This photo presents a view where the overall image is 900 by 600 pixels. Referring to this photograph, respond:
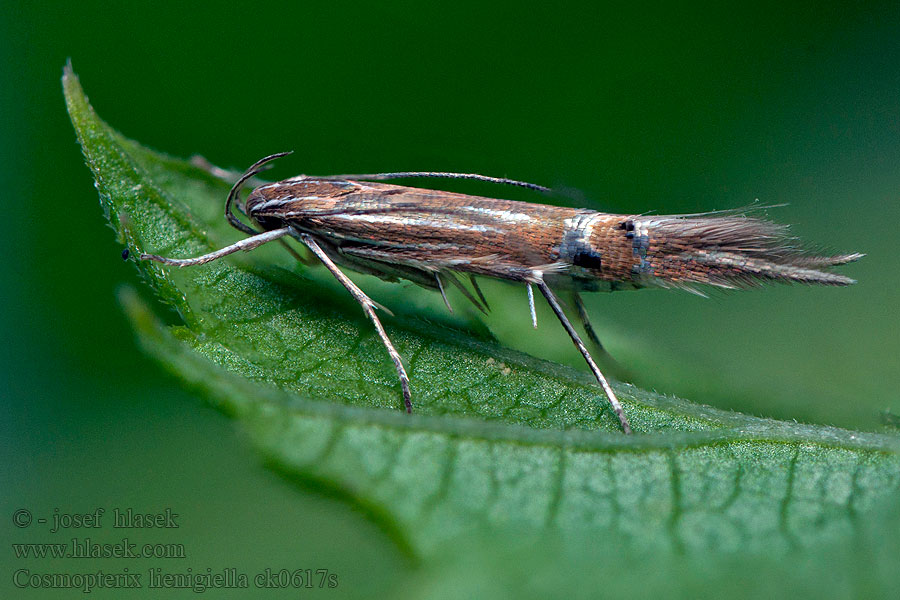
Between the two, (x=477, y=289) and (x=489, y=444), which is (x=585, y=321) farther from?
(x=489, y=444)

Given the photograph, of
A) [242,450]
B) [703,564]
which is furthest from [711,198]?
[242,450]

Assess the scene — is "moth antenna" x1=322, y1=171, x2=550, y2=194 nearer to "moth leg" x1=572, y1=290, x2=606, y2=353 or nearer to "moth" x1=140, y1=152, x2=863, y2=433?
"moth" x1=140, y1=152, x2=863, y2=433

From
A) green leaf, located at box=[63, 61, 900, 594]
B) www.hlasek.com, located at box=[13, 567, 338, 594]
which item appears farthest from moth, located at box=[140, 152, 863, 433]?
www.hlasek.com, located at box=[13, 567, 338, 594]

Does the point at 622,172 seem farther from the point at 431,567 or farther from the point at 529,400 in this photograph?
the point at 431,567

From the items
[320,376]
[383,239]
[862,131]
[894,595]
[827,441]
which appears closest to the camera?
[894,595]

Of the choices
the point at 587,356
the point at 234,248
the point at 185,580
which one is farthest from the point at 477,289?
the point at 185,580

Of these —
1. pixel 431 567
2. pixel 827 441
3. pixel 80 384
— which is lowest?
pixel 80 384
